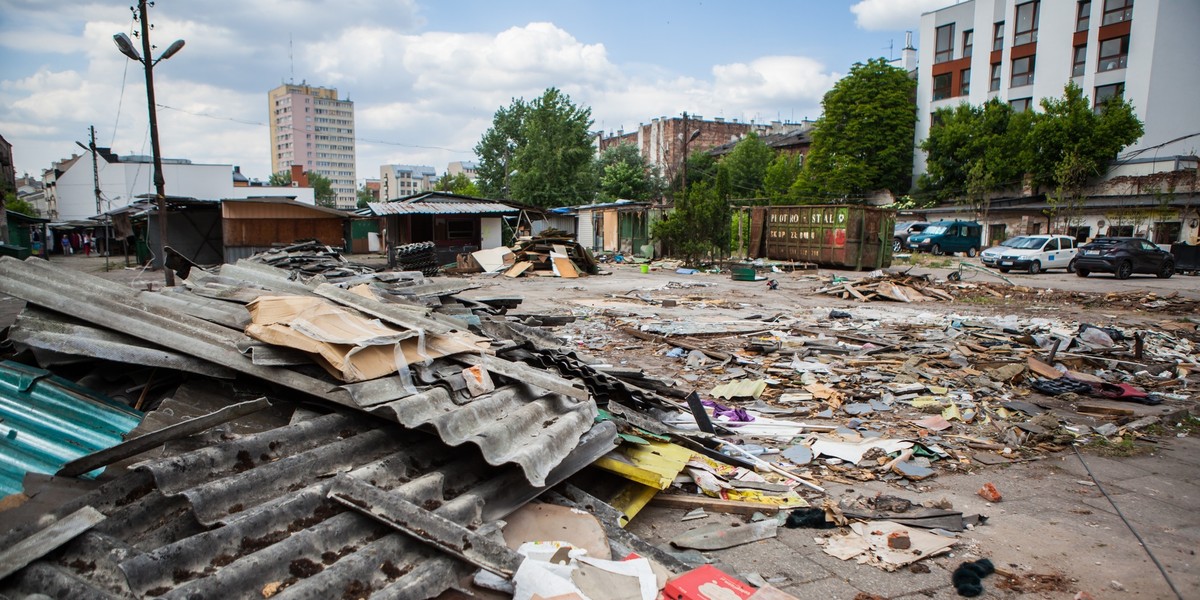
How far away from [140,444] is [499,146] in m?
61.5

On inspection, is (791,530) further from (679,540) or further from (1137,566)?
(1137,566)

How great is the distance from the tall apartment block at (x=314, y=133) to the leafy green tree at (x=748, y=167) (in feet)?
247

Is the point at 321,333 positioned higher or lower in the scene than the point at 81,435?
higher

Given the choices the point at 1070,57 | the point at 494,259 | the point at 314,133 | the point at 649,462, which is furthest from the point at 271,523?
the point at 314,133

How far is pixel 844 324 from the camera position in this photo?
1216 cm

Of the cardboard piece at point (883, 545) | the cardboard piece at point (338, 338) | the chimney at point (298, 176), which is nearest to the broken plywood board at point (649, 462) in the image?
the cardboard piece at point (883, 545)

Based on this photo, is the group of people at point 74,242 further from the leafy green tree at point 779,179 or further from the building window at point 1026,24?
the building window at point 1026,24

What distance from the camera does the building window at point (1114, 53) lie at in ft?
128

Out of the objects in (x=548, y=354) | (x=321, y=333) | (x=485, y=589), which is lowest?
(x=485, y=589)

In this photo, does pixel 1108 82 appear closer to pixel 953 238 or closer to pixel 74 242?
pixel 953 238

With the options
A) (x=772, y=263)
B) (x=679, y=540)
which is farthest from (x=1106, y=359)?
(x=772, y=263)

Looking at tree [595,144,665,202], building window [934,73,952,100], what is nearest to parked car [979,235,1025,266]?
building window [934,73,952,100]

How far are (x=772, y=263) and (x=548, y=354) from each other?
74.2 ft

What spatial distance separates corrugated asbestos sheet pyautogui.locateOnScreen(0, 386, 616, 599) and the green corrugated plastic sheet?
2.42ft
